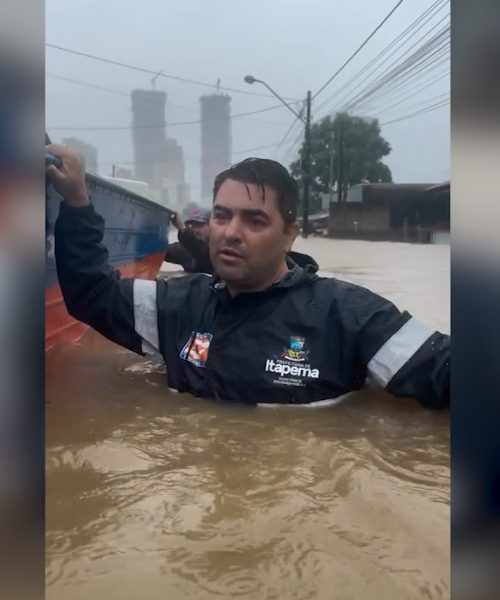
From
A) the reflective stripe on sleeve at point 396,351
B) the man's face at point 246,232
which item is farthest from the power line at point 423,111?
the reflective stripe on sleeve at point 396,351

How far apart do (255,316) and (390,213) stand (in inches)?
14.6

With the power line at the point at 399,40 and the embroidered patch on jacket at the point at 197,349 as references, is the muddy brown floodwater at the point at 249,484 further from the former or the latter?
the power line at the point at 399,40

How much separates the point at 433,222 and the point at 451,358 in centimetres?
28

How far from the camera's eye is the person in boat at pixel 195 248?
1468 mm

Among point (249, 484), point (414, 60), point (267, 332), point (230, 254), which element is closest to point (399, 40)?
point (414, 60)

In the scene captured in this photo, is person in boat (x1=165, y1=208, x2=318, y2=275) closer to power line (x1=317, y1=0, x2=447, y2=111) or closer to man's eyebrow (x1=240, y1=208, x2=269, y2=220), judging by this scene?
man's eyebrow (x1=240, y1=208, x2=269, y2=220)

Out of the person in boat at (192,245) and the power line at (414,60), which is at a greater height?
the power line at (414,60)

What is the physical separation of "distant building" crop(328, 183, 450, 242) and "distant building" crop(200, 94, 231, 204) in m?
0.26

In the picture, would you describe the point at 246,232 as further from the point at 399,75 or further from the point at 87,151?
the point at 399,75

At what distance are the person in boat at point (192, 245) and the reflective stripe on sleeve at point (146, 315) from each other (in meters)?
0.08

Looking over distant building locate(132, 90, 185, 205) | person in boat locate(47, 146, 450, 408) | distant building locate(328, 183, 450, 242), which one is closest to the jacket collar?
person in boat locate(47, 146, 450, 408)

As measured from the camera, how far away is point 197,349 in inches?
61.2

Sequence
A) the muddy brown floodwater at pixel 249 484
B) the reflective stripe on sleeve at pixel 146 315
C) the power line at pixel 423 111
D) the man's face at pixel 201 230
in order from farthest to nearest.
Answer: the reflective stripe on sleeve at pixel 146 315 < the man's face at pixel 201 230 < the power line at pixel 423 111 < the muddy brown floodwater at pixel 249 484

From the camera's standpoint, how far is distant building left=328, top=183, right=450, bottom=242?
1367 millimetres
